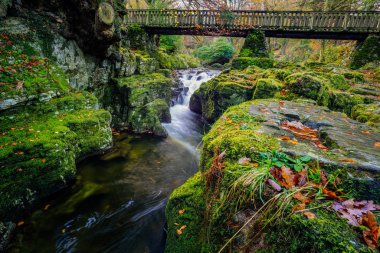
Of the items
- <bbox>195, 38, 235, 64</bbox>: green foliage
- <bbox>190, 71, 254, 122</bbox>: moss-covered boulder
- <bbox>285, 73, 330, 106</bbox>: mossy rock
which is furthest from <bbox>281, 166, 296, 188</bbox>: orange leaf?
<bbox>195, 38, 235, 64</bbox>: green foliage

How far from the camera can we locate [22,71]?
5645 millimetres

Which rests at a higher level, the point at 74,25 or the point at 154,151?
the point at 74,25

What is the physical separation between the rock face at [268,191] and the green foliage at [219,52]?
26.1 m

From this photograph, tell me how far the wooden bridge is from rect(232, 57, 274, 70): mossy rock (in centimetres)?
243

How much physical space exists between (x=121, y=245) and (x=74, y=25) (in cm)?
762

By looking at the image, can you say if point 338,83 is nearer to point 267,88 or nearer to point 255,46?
point 267,88

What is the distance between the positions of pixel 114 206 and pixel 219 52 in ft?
85.1

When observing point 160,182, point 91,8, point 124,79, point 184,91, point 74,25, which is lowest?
point 160,182

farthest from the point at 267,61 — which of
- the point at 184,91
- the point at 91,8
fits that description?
the point at 91,8

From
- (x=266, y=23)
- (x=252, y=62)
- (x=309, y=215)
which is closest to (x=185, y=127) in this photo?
(x=252, y=62)

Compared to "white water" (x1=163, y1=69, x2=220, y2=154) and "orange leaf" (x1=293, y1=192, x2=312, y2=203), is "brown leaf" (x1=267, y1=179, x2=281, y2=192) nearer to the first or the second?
"orange leaf" (x1=293, y1=192, x2=312, y2=203)

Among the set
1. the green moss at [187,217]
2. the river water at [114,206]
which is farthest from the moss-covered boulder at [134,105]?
the green moss at [187,217]

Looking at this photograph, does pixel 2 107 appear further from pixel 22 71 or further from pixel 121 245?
pixel 121 245

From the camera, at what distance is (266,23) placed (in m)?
13.0
